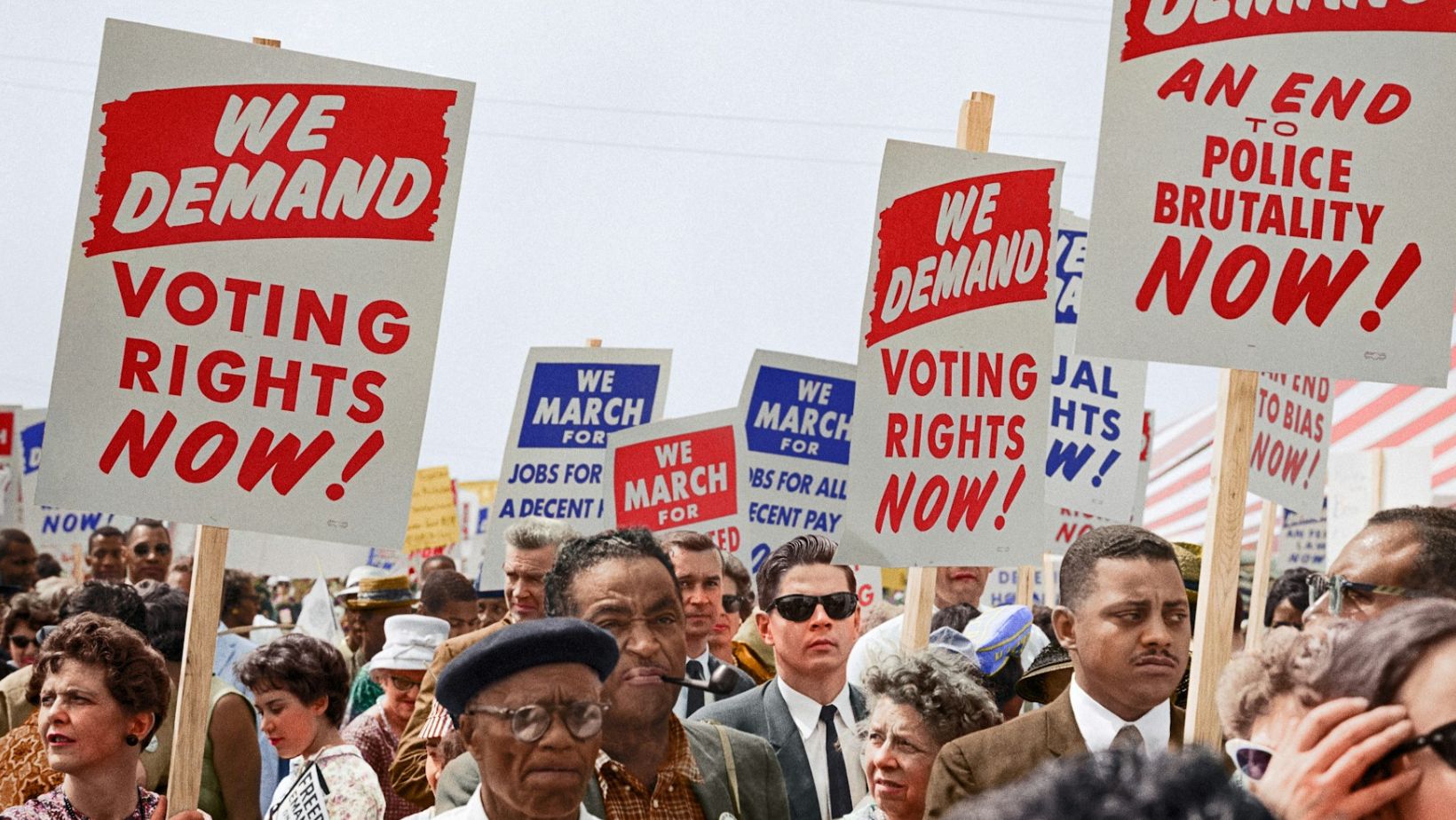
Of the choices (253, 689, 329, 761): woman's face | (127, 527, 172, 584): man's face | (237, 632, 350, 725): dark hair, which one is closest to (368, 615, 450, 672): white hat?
(237, 632, 350, 725): dark hair

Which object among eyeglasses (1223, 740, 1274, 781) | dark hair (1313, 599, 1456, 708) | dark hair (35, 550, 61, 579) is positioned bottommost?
dark hair (35, 550, 61, 579)

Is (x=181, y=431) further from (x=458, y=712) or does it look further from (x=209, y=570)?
(x=458, y=712)

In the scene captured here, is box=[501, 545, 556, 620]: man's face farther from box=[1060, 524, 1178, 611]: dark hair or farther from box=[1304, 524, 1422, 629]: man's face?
box=[1304, 524, 1422, 629]: man's face

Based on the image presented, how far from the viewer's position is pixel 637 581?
4184 mm

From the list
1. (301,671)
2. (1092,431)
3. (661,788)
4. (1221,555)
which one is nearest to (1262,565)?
(1092,431)

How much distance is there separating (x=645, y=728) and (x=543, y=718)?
515 mm

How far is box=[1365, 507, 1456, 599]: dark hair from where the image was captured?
3.68 m

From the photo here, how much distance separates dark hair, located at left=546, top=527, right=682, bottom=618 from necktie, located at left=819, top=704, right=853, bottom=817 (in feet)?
4.81

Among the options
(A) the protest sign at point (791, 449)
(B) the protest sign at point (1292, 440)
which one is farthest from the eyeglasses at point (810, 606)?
(A) the protest sign at point (791, 449)

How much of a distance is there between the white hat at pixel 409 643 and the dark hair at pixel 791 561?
1.76m

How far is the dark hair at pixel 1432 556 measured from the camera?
368 centimetres

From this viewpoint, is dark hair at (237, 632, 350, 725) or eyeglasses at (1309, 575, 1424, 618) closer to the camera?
eyeglasses at (1309, 575, 1424, 618)

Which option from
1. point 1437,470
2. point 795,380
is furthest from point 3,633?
point 1437,470

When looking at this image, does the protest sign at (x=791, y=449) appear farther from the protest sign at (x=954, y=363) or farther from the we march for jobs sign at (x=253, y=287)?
the we march for jobs sign at (x=253, y=287)
